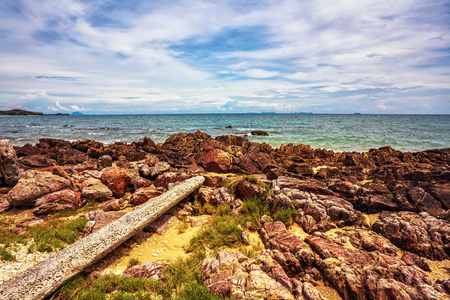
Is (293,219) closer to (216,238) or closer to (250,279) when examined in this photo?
(216,238)

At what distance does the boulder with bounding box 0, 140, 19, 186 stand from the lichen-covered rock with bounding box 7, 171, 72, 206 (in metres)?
1.24

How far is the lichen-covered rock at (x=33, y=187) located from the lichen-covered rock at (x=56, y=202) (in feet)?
1.11

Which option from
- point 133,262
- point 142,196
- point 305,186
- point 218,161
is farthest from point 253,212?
point 218,161

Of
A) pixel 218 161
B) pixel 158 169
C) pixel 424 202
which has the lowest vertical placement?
pixel 424 202

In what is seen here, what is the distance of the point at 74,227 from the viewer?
22.4 ft

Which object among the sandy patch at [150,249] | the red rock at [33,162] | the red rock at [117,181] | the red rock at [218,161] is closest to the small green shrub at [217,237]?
the sandy patch at [150,249]

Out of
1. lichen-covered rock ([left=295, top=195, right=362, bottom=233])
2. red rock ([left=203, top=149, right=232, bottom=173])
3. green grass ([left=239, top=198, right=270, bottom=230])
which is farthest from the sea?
green grass ([left=239, top=198, right=270, bottom=230])

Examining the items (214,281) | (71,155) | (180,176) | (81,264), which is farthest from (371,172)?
(71,155)

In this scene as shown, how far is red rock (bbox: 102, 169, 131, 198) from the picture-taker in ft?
31.2

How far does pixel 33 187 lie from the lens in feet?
27.1

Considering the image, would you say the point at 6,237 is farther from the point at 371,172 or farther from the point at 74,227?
the point at 371,172

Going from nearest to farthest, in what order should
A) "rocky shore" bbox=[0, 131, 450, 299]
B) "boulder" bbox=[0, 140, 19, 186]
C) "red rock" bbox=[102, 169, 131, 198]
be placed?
1. "rocky shore" bbox=[0, 131, 450, 299]
2. "boulder" bbox=[0, 140, 19, 186]
3. "red rock" bbox=[102, 169, 131, 198]

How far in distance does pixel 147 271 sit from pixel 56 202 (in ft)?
18.4

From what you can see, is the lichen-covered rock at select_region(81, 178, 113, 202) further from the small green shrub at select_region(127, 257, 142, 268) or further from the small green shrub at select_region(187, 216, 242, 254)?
the small green shrub at select_region(187, 216, 242, 254)
